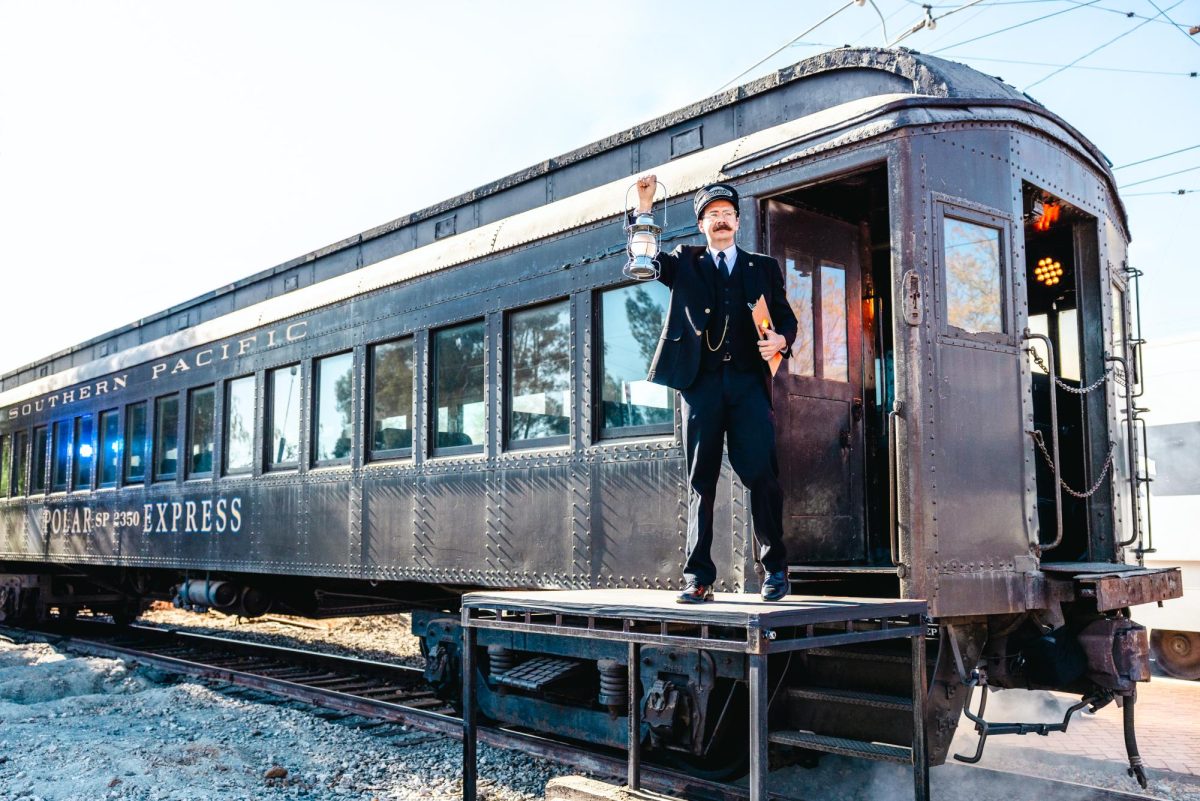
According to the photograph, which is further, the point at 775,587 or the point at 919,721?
the point at 775,587

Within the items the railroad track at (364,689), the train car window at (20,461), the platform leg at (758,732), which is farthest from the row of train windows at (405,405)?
the train car window at (20,461)

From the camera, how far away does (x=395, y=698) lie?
7.38 meters

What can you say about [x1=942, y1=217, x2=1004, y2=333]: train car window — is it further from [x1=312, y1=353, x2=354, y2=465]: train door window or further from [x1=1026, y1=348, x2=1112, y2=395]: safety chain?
[x1=312, y1=353, x2=354, y2=465]: train door window

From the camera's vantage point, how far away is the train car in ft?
14.7

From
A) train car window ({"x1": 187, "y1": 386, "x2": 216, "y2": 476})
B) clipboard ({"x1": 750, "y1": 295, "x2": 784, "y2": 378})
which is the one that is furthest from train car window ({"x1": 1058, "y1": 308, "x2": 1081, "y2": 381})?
train car window ({"x1": 187, "y1": 386, "x2": 216, "y2": 476})

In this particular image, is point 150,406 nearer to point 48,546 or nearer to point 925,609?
point 48,546

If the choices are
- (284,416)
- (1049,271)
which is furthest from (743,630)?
(284,416)

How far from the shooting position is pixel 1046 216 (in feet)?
18.5

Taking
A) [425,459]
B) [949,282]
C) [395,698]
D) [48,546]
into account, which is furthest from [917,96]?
[48,546]

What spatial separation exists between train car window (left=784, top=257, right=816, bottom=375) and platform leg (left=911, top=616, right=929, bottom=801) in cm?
157

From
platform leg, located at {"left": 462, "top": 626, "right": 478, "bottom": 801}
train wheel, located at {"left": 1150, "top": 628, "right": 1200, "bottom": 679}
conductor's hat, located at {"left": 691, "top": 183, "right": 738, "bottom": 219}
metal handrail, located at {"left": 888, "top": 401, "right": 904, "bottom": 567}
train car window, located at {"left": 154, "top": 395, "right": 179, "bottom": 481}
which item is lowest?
train wheel, located at {"left": 1150, "top": 628, "right": 1200, "bottom": 679}

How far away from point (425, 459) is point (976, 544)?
3.62 m

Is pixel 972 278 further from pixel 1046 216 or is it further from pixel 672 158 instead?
pixel 672 158

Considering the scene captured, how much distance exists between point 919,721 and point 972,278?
6.61ft
